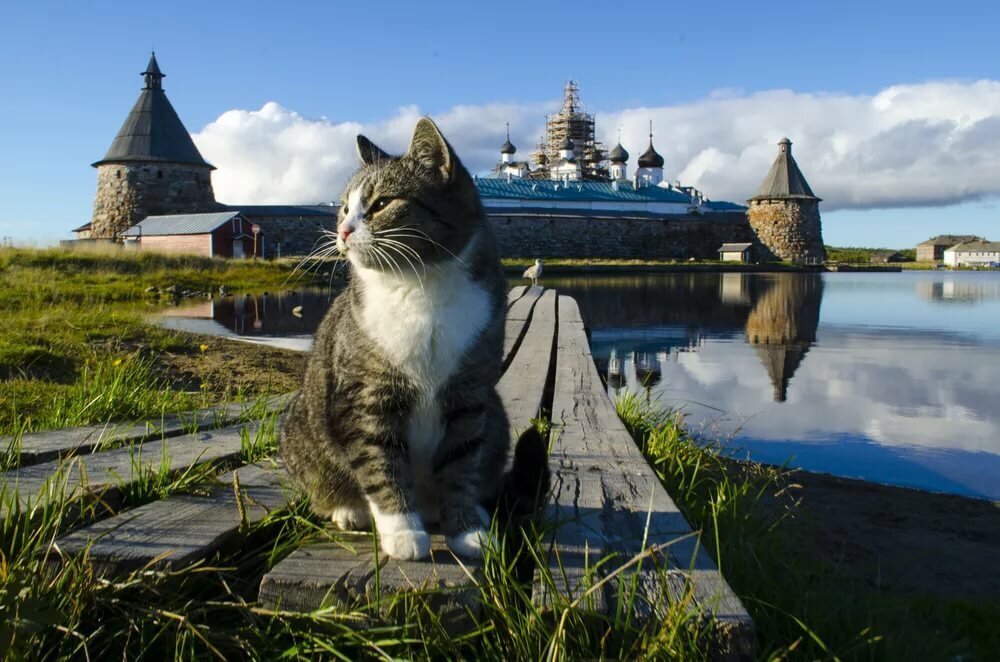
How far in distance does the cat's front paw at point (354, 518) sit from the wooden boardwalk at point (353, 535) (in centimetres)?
5

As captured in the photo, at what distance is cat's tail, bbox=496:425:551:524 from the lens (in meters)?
1.92

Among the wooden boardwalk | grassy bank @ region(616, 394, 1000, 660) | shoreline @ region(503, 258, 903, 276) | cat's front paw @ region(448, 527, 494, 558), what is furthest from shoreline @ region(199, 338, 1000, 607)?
shoreline @ region(503, 258, 903, 276)

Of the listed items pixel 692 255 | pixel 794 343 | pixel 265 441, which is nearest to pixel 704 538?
pixel 265 441

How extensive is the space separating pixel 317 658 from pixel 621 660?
605 millimetres

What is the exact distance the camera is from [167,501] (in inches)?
76.9

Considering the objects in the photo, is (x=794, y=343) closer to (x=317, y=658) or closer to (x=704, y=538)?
(x=704, y=538)

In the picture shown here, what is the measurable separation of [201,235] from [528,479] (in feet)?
106

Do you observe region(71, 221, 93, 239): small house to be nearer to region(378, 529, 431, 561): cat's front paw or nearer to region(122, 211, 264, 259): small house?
region(122, 211, 264, 259): small house

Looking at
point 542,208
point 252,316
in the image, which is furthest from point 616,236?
point 252,316

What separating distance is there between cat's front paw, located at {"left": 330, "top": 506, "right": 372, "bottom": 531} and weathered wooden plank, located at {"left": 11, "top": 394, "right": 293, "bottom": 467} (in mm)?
954

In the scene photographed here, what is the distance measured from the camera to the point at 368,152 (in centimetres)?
222

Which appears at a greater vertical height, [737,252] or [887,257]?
[737,252]

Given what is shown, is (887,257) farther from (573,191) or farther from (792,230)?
(573,191)

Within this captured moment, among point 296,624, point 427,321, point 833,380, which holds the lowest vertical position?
point 833,380
